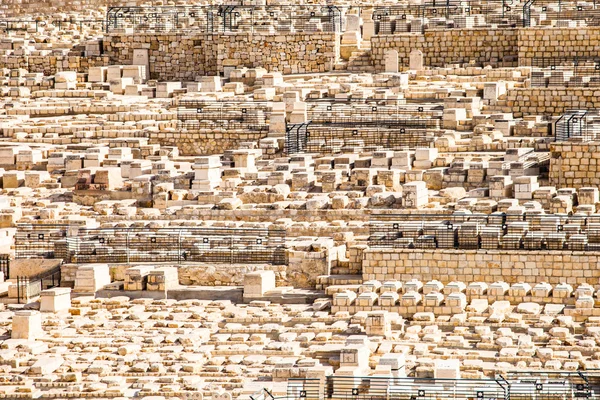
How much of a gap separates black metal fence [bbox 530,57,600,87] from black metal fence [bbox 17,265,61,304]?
531 inches

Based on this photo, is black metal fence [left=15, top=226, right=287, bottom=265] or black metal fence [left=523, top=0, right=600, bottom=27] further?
black metal fence [left=523, top=0, right=600, bottom=27]

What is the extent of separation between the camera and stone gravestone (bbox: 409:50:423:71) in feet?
163

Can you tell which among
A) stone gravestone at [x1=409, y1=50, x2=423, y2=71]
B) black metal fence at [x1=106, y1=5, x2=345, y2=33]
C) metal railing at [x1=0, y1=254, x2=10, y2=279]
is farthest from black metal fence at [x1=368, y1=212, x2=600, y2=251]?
black metal fence at [x1=106, y1=5, x2=345, y2=33]

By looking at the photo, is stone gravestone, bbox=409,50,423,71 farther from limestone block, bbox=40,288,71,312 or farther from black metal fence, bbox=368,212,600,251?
limestone block, bbox=40,288,71,312

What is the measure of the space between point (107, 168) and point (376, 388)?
14.4m

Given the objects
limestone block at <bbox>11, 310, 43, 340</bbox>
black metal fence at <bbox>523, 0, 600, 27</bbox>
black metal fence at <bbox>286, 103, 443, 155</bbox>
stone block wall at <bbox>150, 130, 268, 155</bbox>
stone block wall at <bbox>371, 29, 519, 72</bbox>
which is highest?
black metal fence at <bbox>523, 0, 600, 27</bbox>

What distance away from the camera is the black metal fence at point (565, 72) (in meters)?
45.4

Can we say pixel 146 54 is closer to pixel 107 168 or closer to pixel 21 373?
pixel 107 168

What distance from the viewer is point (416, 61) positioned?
4984 cm

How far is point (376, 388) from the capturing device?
92.0ft

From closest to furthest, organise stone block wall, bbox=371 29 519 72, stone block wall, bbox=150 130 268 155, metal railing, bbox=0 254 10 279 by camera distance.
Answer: metal railing, bbox=0 254 10 279, stone block wall, bbox=150 130 268 155, stone block wall, bbox=371 29 519 72

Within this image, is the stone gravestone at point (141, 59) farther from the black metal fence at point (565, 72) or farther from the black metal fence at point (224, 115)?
Answer: the black metal fence at point (565, 72)

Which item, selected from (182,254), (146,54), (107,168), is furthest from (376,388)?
(146,54)

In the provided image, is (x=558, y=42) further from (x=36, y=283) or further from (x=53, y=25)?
(x=36, y=283)
